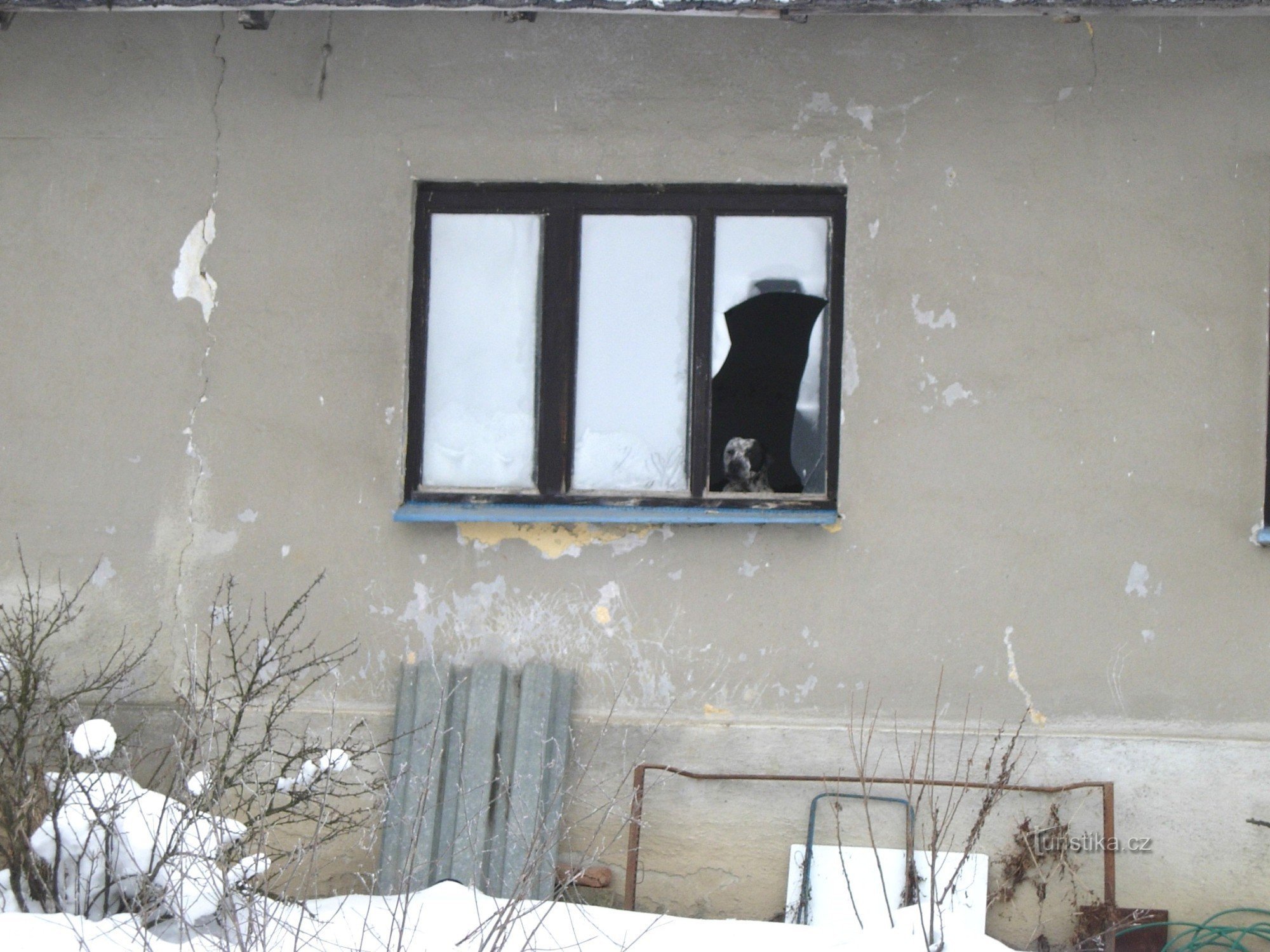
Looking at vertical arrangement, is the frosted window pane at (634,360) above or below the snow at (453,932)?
above

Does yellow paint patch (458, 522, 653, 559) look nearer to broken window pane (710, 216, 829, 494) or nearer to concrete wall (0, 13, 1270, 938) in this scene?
concrete wall (0, 13, 1270, 938)

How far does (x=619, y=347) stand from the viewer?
5.17m

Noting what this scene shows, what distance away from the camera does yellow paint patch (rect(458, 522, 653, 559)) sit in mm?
5035

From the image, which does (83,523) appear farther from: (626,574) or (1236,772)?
(1236,772)

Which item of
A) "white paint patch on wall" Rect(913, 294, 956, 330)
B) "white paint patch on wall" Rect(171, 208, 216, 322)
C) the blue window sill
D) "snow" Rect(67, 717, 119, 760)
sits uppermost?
"white paint patch on wall" Rect(171, 208, 216, 322)

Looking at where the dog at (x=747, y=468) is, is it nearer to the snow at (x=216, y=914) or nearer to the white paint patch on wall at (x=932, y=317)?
the white paint patch on wall at (x=932, y=317)

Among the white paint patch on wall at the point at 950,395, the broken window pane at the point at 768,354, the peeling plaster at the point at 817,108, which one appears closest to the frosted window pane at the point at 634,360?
the broken window pane at the point at 768,354

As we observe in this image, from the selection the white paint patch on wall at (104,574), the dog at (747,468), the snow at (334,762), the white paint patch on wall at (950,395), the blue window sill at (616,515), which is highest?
the white paint patch on wall at (950,395)

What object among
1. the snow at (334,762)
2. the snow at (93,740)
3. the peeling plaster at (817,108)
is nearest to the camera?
the snow at (93,740)

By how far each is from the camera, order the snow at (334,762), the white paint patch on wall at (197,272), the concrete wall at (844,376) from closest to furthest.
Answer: the snow at (334,762) → the concrete wall at (844,376) → the white paint patch on wall at (197,272)

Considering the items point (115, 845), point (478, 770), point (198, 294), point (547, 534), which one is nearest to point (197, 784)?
point (115, 845)

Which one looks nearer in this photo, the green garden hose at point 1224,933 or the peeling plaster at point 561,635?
the green garden hose at point 1224,933

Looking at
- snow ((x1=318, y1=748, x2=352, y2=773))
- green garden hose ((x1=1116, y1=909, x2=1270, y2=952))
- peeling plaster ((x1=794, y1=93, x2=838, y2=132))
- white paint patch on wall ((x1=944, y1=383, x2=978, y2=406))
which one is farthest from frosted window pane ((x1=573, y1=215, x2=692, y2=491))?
green garden hose ((x1=1116, y1=909, x2=1270, y2=952))

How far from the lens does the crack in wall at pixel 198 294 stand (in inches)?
201
